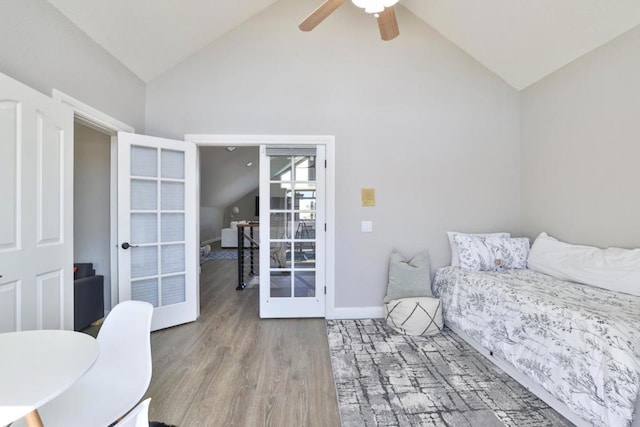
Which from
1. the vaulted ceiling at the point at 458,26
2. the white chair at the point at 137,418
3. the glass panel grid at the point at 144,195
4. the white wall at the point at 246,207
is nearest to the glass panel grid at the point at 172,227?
the glass panel grid at the point at 144,195

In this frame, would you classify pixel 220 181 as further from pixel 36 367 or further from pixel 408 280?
pixel 36 367

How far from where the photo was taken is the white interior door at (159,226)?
2.80m

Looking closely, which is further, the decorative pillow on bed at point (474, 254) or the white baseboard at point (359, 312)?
the white baseboard at point (359, 312)

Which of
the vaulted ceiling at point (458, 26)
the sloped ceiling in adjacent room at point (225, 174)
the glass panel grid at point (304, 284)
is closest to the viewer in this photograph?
the vaulted ceiling at point (458, 26)

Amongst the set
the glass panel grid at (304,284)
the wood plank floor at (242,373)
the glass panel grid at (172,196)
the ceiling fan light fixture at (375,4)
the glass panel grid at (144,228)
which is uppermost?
the ceiling fan light fixture at (375,4)

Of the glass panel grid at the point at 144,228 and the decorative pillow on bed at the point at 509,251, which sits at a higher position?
the glass panel grid at the point at 144,228

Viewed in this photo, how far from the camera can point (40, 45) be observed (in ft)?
6.36

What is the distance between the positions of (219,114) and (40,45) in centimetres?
148

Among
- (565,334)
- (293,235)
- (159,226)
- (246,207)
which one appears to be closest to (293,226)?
(293,235)

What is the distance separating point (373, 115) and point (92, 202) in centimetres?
324

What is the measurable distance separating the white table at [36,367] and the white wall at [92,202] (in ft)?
7.55

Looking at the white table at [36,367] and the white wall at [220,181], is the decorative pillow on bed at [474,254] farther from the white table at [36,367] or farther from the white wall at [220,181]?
the white wall at [220,181]

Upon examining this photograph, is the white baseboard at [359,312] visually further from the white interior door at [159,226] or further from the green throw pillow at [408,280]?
the white interior door at [159,226]

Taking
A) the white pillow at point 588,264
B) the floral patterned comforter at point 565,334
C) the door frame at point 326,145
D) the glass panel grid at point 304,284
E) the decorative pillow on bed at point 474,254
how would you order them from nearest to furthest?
the floral patterned comforter at point 565,334 < the white pillow at point 588,264 < the decorative pillow on bed at point 474,254 < the door frame at point 326,145 < the glass panel grid at point 304,284
